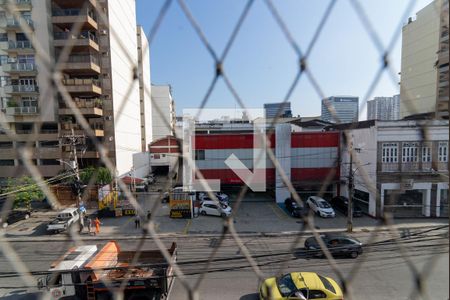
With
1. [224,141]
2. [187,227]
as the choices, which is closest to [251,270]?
[187,227]

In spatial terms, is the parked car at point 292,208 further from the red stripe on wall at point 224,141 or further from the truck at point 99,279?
the truck at point 99,279

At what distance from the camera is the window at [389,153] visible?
593 centimetres

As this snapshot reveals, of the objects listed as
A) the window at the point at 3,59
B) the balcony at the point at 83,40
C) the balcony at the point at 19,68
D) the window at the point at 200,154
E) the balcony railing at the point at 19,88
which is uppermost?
the balcony at the point at 83,40

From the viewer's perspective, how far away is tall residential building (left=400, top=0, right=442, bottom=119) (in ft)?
2.21

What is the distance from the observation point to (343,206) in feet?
23.0

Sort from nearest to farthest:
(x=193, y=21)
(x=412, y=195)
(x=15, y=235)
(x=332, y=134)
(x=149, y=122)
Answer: (x=193, y=21), (x=15, y=235), (x=412, y=195), (x=332, y=134), (x=149, y=122)

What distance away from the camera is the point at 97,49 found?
7.95 m

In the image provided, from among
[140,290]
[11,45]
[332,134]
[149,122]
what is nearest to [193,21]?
[140,290]

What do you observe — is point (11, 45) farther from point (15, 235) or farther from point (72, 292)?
point (72, 292)

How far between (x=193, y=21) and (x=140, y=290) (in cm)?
297

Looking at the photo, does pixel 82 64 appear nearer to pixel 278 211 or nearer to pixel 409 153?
pixel 278 211

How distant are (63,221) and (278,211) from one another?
219 inches

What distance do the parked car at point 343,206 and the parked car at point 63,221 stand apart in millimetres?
6853

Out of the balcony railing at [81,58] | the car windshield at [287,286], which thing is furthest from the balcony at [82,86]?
the car windshield at [287,286]
